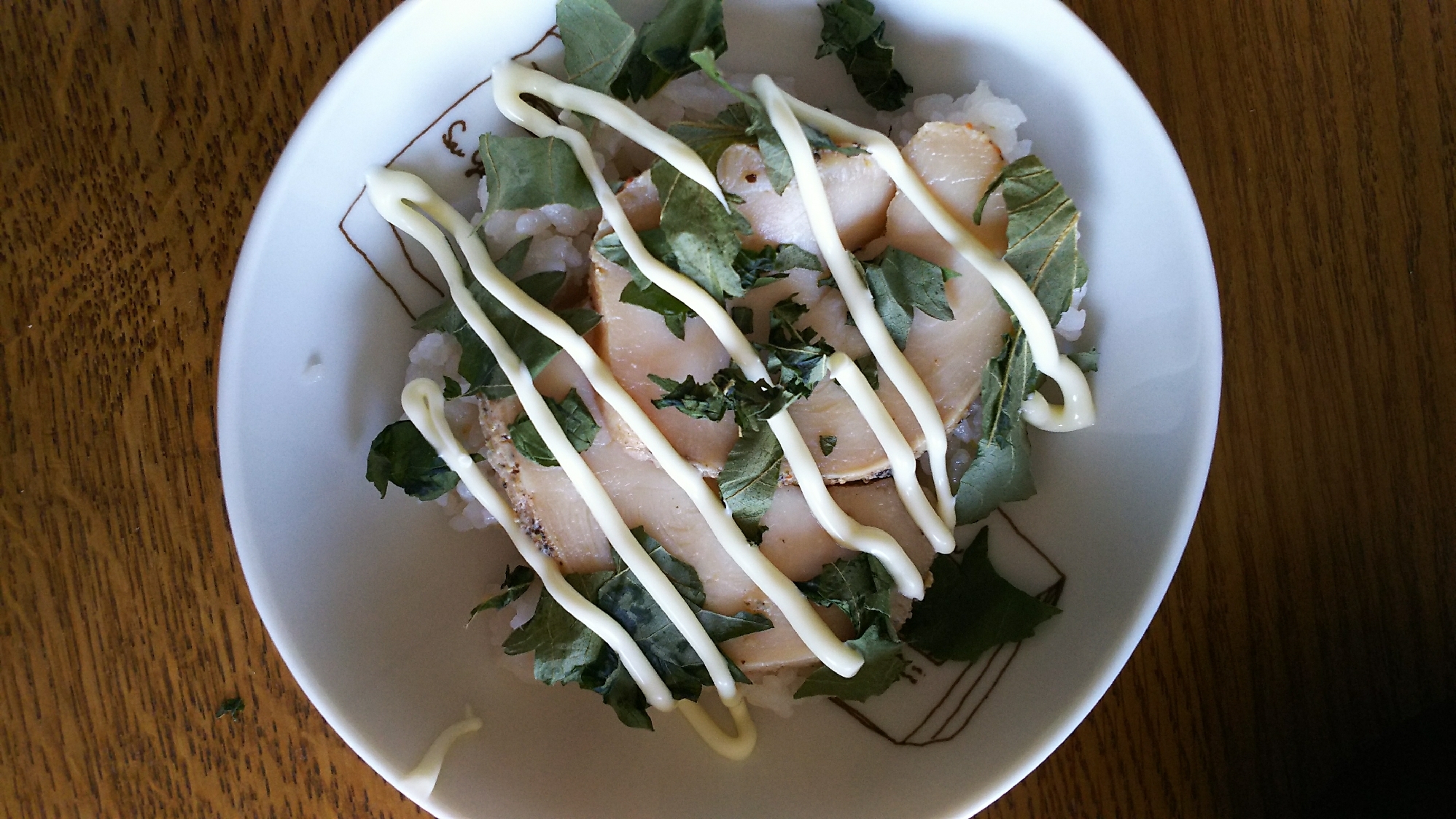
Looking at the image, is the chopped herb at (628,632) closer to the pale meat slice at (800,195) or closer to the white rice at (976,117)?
the pale meat slice at (800,195)

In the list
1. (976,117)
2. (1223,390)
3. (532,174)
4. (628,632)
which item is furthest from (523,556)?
(1223,390)

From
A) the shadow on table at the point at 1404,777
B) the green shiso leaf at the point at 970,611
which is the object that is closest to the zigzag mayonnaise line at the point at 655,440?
the green shiso leaf at the point at 970,611

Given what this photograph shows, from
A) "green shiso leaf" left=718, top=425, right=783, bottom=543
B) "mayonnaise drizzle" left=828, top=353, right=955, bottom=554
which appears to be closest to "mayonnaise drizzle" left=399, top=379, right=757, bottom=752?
"green shiso leaf" left=718, top=425, right=783, bottom=543

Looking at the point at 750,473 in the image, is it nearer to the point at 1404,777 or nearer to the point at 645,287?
the point at 645,287

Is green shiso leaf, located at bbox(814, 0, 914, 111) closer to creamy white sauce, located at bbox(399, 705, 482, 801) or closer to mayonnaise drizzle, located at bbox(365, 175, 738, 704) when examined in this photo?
mayonnaise drizzle, located at bbox(365, 175, 738, 704)

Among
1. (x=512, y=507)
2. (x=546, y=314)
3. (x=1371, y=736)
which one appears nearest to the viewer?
(x=546, y=314)

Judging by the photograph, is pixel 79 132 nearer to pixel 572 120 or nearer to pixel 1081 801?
pixel 572 120

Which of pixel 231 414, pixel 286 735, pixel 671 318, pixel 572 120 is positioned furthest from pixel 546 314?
pixel 286 735
